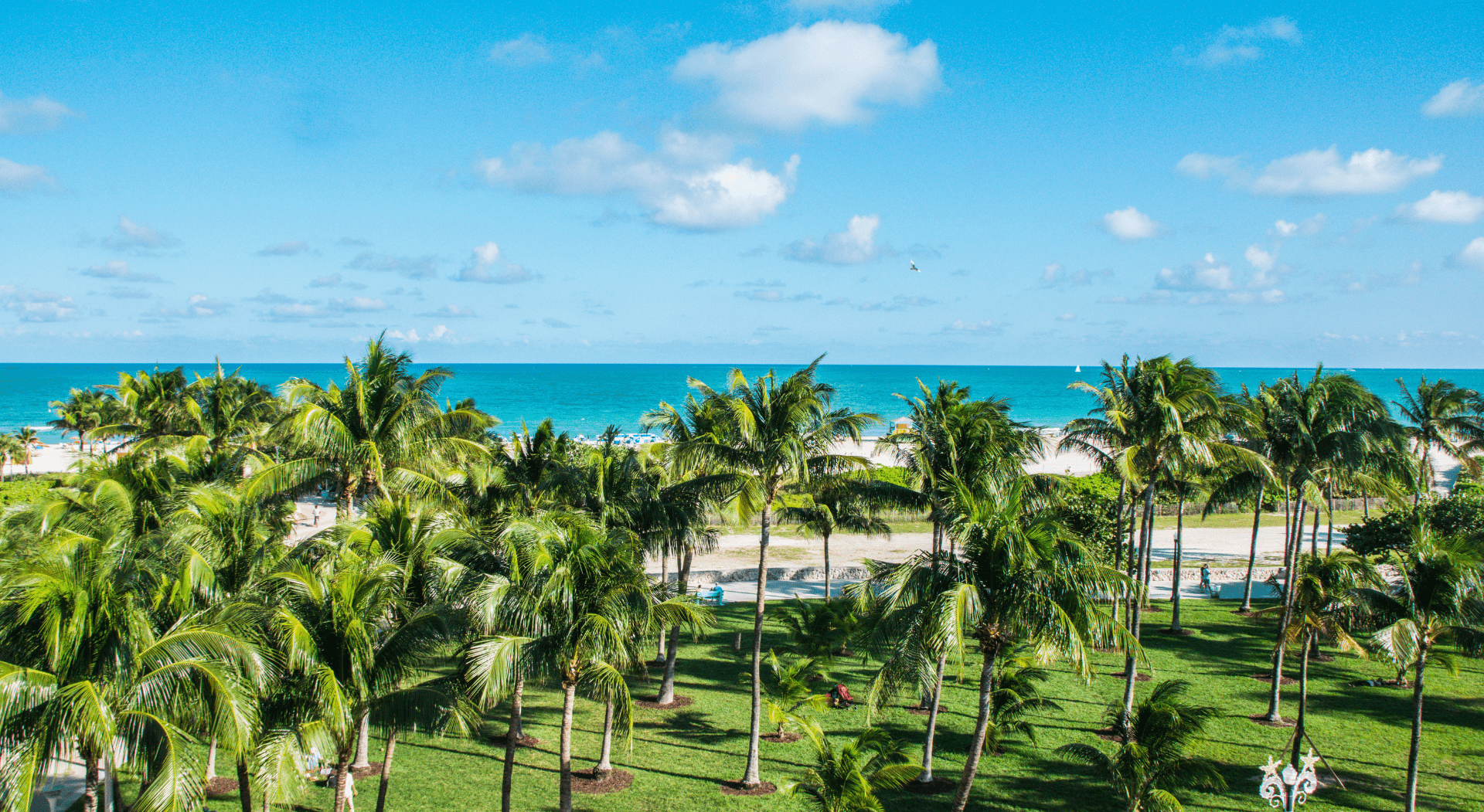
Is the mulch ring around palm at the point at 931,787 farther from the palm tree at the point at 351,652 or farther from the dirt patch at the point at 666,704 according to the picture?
the palm tree at the point at 351,652

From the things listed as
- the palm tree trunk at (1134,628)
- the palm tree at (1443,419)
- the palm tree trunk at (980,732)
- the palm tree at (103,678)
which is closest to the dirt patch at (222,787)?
the palm tree at (103,678)

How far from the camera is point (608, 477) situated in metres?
18.3

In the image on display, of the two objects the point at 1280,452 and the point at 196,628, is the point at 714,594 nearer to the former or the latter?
the point at 1280,452

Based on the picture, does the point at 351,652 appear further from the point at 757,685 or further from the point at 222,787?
the point at 757,685

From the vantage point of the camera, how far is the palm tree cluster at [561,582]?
9773mm

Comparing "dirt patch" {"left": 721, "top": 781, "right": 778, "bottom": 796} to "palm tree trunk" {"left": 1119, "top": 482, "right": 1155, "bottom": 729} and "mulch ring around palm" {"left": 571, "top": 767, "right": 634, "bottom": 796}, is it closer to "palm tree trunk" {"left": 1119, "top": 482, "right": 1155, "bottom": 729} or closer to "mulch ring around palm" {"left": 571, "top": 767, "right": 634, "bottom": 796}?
"mulch ring around palm" {"left": 571, "top": 767, "right": 634, "bottom": 796}

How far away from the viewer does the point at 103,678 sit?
31.3 ft

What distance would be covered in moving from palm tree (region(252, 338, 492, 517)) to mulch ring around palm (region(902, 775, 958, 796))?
1178 centimetres

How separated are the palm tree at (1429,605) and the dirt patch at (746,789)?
11158 mm

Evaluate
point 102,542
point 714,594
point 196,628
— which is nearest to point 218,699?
point 196,628

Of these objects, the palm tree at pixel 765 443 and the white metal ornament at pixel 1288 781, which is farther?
the palm tree at pixel 765 443

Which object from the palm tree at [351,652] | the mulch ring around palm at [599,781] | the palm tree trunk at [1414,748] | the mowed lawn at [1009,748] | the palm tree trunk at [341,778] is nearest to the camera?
the palm tree at [351,652]

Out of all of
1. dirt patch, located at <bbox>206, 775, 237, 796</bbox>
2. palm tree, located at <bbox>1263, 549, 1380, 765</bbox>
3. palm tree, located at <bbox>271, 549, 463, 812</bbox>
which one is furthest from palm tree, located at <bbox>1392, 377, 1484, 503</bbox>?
dirt patch, located at <bbox>206, 775, 237, 796</bbox>

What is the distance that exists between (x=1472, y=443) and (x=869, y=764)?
111ft
